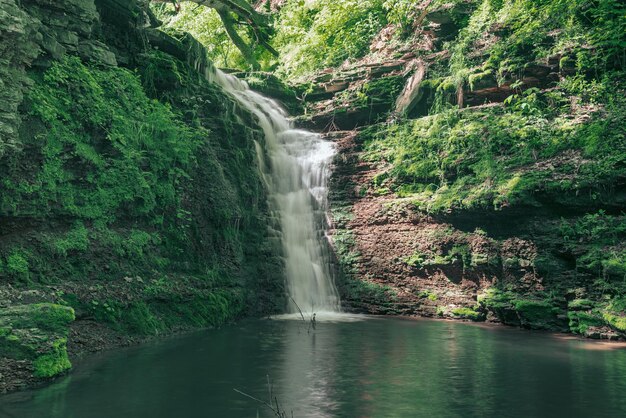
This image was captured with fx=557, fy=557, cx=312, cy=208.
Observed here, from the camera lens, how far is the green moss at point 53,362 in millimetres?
7029

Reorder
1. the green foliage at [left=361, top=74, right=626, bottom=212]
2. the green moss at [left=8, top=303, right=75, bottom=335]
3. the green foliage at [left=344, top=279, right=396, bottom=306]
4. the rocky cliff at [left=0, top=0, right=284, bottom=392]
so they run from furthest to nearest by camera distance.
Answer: the green foliage at [left=344, top=279, right=396, bottom=306] < the green foliage at [left=361, top=74, right=626, bottom=212] < the rocky cliff at [left=0, top=0, right=284, bottom=392] < the green moss at [left=8, top=303, right=75, bottom=335]

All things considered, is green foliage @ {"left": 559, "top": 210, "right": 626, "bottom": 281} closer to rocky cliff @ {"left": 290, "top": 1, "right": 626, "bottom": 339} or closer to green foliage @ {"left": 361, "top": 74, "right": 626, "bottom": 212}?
rocky cliff @ {"left": 290, "top": 1, "right": 626, "bottom": 339}

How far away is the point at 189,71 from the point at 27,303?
316 inches

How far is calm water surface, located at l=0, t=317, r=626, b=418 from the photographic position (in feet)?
20.6

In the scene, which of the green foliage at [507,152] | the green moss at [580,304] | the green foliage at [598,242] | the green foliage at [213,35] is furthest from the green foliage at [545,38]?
the green foliage at [213,35]

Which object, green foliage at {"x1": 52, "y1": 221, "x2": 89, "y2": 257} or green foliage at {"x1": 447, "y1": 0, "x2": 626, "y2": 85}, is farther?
green foliage at {"x1": 447, "y1": 0, "x2": 626, "y2": 85}

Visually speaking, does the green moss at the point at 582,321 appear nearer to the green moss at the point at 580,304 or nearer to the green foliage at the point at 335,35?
the green moss at the point at 580,304

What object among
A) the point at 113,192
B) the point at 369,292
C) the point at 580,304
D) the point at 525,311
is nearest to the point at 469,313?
the point at 525,311

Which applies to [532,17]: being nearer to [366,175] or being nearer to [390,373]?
[366,175]

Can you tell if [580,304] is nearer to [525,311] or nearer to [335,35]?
[525,311]

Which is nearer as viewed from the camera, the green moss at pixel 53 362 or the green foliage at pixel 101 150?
the green moss at pixel 53 362

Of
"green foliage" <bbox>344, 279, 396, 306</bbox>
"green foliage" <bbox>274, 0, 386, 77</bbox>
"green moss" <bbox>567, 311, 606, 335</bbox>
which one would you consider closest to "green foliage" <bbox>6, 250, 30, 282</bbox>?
"green foliage" <bbox>344, 279, 396, 306</bbox>

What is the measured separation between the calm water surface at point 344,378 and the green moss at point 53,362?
0.19m

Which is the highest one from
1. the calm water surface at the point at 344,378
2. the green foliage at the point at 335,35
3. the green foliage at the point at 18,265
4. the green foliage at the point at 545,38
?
the green foliage at the point at 335,35
